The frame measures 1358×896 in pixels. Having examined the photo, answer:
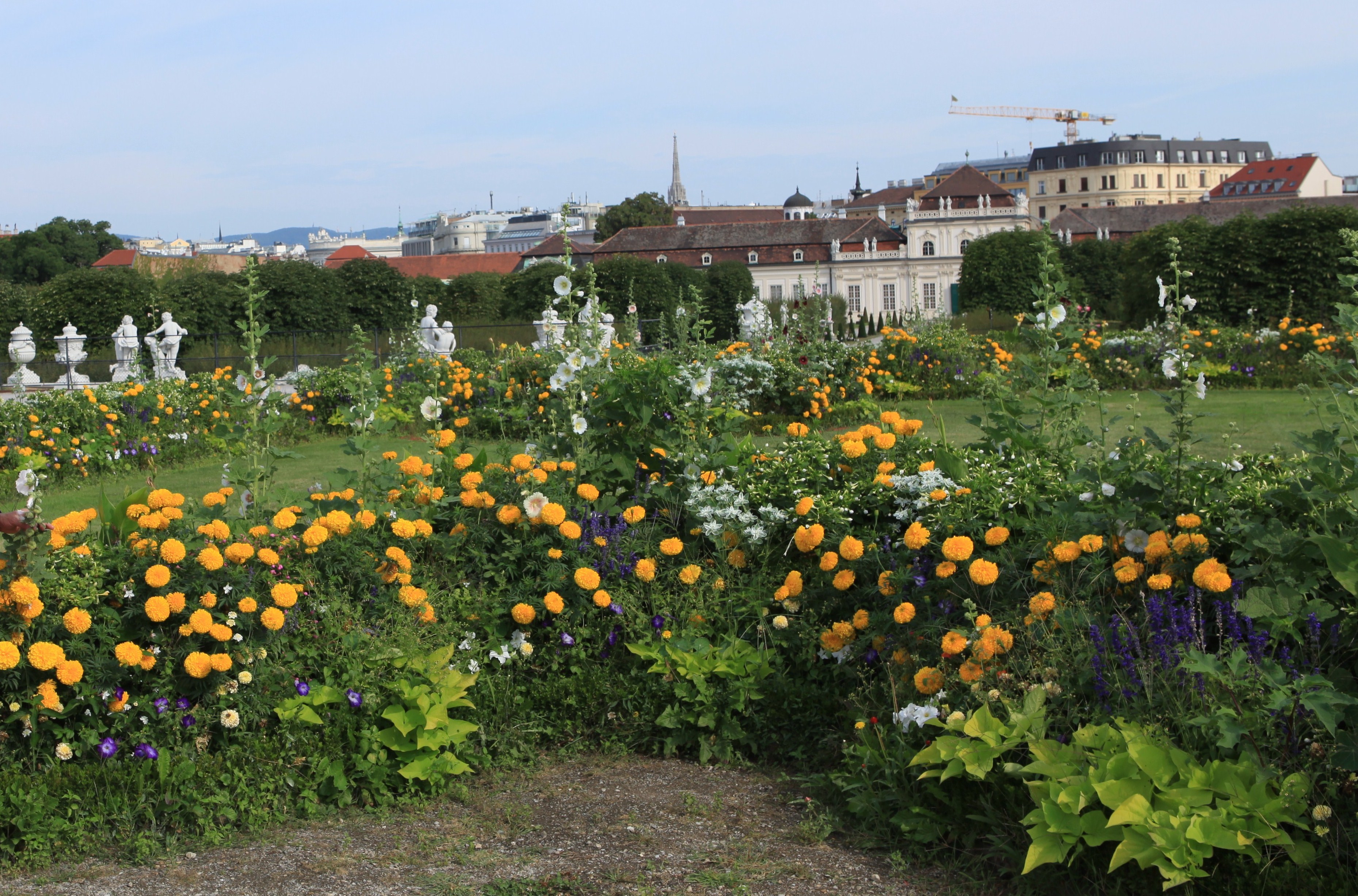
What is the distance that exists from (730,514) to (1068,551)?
1.15m

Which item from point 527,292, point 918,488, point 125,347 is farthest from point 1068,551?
point 527,292

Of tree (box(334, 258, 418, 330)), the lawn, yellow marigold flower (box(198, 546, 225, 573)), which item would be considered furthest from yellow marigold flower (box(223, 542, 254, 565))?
tree (box(334, 258, 418, 330))

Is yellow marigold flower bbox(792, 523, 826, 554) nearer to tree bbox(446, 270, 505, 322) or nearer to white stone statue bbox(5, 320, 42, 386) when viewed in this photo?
white stone statue bbox(5, 320, 42, 386)

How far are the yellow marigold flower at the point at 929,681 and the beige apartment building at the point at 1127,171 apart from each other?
11596 centimetres

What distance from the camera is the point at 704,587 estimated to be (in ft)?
11.7

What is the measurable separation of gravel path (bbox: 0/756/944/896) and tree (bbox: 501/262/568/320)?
28058 mm

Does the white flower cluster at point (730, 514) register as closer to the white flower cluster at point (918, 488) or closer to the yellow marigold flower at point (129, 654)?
the white flower cluster at point (918, 488)

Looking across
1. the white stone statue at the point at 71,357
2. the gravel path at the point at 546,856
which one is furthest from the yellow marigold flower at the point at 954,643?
the white stone statue at the point at 71,357

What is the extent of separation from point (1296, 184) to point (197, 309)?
3591 inches

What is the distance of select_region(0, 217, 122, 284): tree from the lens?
221 ft

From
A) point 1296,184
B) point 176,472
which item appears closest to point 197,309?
point 176,472

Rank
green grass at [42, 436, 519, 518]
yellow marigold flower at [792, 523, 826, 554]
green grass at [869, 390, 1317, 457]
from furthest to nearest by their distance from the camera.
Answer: green grass at [869, 390, 1317, 457]
green grass at [42, 436, 519, 518]
yellow marigold flower at [792, 523, 826, 554]

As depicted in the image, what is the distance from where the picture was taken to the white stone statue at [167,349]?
13.4m

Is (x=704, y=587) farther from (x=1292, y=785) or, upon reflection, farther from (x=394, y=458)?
(x=1292, y=785)
